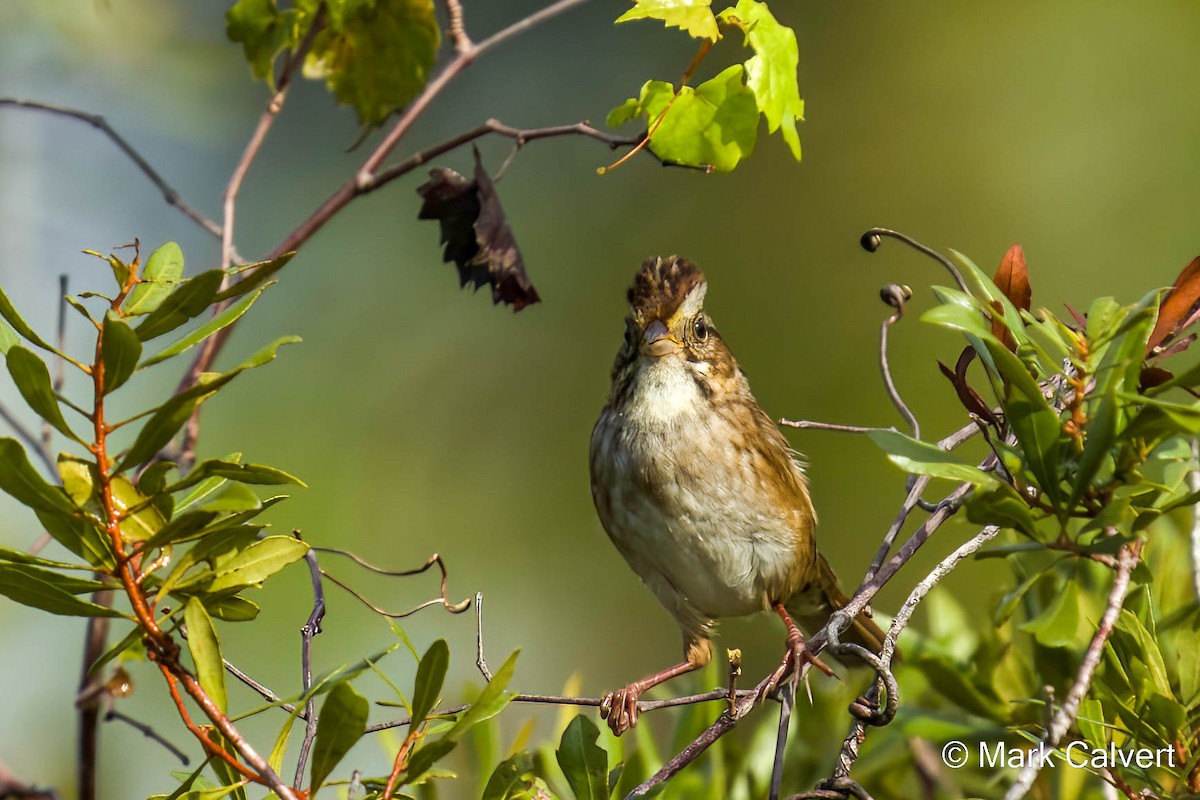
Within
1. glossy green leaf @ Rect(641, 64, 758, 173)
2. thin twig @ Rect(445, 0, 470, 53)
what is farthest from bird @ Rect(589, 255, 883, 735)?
glossy green leaf @ Rect(641, 64, 758, 173)

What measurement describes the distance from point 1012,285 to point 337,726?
0.90 metres

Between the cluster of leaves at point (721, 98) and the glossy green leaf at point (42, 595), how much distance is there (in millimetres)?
957

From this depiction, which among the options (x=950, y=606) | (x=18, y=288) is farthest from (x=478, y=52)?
(x=18, y=288)

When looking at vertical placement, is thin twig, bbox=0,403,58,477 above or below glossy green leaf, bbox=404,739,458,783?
above

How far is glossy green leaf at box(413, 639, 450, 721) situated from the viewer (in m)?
1.21

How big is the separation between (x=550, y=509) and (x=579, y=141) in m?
2.06

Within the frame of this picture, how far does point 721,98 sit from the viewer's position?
1.75 meters

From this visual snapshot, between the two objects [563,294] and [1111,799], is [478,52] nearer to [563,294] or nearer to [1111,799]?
[1111,799]

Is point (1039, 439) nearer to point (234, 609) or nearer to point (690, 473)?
point (234, 609)

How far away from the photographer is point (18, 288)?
3.96 meters

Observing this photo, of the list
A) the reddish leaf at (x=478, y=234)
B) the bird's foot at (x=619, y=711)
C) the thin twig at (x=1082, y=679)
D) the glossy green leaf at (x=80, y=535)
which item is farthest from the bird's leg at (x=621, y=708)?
the glossy green leaf at (x=80, y=535)

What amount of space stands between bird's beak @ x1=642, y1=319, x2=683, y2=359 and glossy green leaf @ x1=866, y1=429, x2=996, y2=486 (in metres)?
1.27

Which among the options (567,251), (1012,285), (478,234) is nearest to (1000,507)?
(1012,285)

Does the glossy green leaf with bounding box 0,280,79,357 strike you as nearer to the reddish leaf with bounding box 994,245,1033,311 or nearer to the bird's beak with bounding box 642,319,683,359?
the reddish leaf with bounding box 994,245,1033,311
